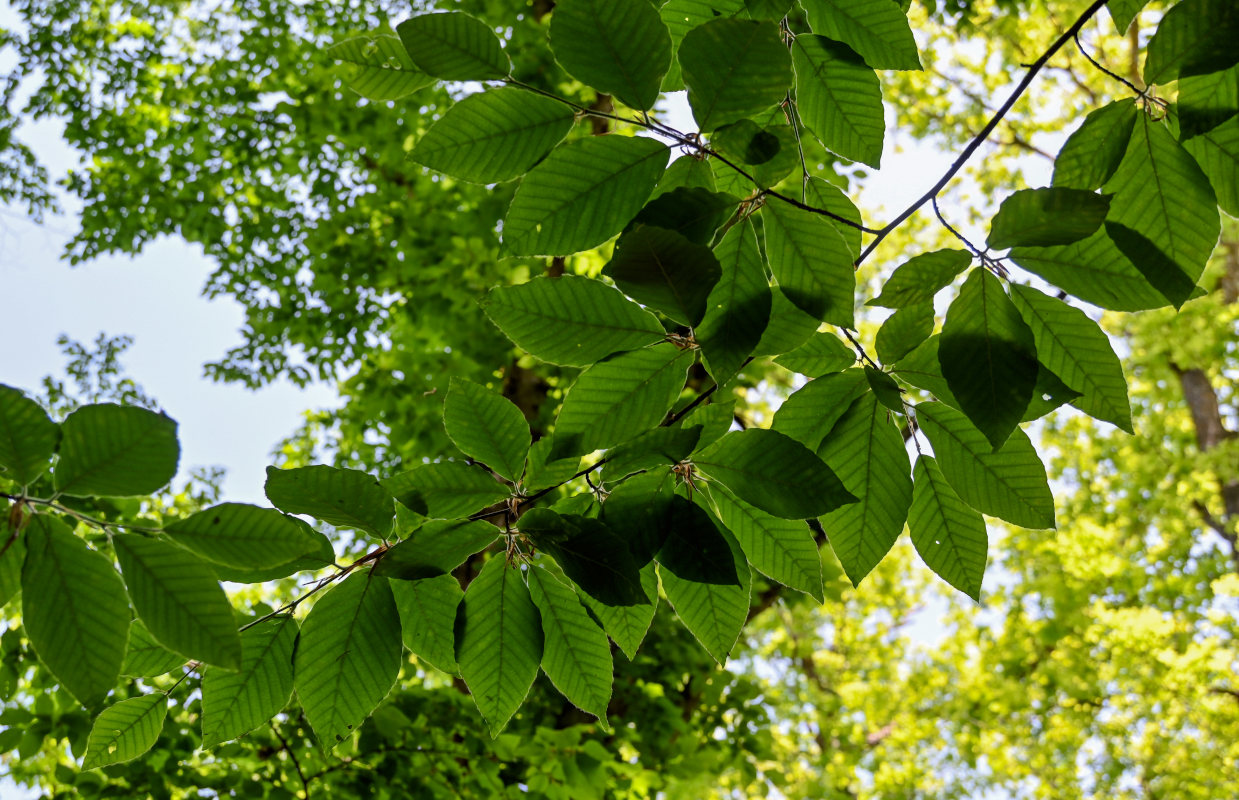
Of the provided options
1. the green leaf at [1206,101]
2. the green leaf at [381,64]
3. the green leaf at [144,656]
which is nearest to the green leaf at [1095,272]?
the green leaf at [1206,101]

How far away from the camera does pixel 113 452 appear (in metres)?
0.54

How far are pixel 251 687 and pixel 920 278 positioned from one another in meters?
0.69

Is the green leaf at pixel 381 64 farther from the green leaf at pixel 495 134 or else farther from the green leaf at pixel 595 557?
the green leaf at pixel 595 557

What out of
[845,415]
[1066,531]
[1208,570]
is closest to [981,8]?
[1066,531]

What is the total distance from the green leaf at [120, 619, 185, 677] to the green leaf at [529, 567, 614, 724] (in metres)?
0.33

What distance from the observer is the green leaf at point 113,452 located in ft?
1.73

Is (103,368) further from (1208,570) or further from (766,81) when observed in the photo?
(1208,570)

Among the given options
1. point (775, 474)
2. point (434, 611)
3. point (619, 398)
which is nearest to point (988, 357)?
point (775, 474)

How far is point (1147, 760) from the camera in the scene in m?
7.25

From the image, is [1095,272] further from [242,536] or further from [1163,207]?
[242,536]

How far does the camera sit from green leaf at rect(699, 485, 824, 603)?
2.74 ft

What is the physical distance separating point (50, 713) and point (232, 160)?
13.8 ft

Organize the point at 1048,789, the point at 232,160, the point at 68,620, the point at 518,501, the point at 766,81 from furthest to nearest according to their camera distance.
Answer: the point at 1048,789 → the point at 232,160 → the point at 518,501 → the point at 766,81 → the point at 68,620

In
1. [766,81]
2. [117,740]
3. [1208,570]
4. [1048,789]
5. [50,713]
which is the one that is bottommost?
[117,740]
